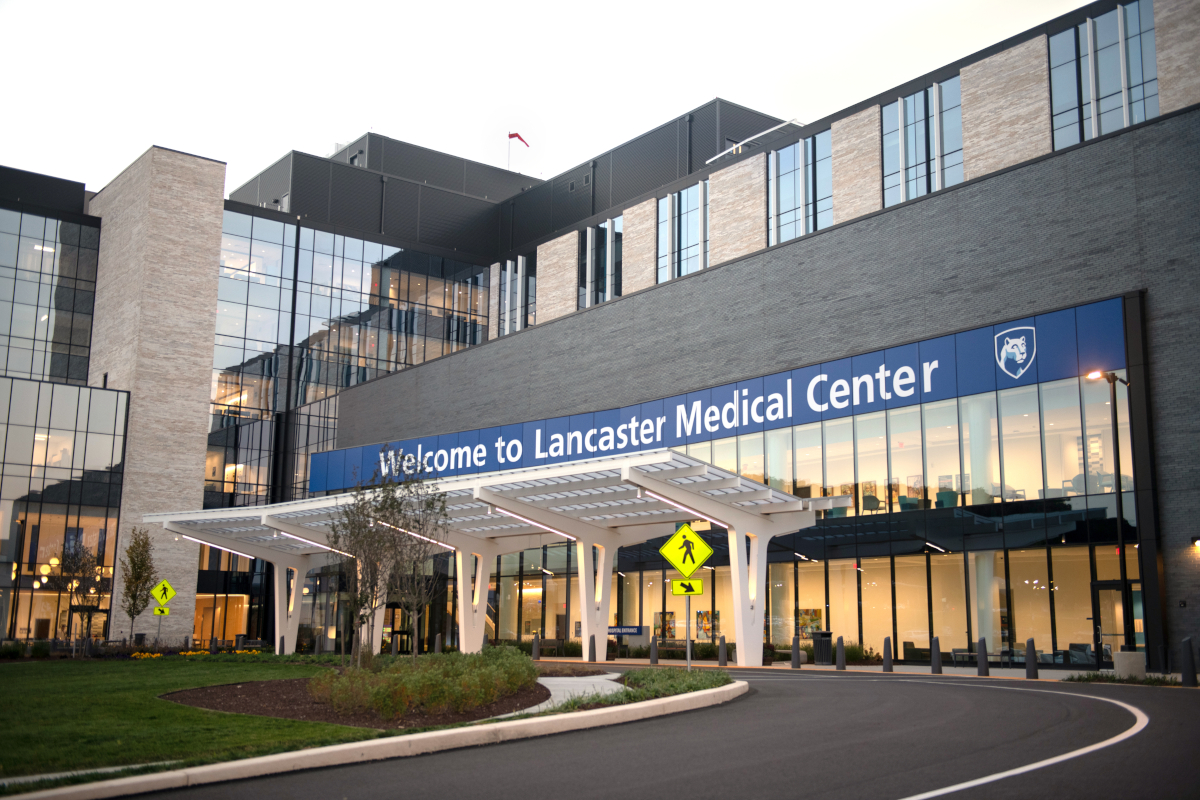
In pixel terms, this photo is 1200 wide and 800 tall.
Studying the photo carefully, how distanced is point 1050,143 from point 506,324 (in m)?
35.4

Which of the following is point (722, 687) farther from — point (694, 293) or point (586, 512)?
point (694, 293)

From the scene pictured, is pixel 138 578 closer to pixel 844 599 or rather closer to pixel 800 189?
pixel 844 599

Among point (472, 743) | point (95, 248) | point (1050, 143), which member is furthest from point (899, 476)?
point (95, 248)

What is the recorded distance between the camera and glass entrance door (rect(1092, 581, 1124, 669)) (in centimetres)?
2680

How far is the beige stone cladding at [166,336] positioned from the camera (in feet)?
180

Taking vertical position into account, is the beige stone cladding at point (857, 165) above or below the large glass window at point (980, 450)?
above

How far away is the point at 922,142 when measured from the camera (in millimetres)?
37281

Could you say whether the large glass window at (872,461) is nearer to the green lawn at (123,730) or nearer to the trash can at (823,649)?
the trash can at (823,649)

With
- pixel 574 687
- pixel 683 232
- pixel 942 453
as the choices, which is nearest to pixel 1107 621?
pixel 942 453

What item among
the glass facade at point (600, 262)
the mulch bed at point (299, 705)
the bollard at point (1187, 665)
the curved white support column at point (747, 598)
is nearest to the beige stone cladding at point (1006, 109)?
the curved white support column at point (747, 598)

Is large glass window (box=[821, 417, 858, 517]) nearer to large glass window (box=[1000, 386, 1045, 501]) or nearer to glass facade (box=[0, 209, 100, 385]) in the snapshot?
large glass window (box=[1000, 386, 1045, 501])

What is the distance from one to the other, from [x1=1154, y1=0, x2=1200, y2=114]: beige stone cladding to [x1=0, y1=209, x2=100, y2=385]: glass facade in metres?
54.8

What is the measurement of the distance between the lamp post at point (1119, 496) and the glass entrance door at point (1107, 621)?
19 centimetres

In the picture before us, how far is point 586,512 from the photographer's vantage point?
3278 cm
